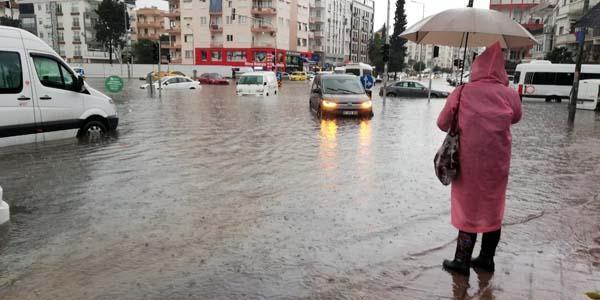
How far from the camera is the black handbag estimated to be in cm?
400

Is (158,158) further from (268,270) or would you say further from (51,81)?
(268,270)

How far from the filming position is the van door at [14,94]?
31.4ft

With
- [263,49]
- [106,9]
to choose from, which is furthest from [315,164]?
[106,9]

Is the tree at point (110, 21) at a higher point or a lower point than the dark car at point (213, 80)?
higher

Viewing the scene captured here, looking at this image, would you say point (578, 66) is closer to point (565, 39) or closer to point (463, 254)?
point (463, 254)

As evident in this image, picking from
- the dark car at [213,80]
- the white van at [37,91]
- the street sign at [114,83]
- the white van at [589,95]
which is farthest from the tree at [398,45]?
the white van at [37,91]

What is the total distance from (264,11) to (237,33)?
A: 583cm

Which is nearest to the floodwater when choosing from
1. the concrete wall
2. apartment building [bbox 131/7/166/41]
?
the concrete wall

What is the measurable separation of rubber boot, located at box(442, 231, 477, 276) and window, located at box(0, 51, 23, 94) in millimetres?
9359

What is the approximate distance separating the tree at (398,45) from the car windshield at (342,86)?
3076 inches

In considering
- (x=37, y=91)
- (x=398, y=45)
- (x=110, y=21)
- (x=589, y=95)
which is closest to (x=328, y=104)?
(x=37, y=91)

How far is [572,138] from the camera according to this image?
47.2 ft

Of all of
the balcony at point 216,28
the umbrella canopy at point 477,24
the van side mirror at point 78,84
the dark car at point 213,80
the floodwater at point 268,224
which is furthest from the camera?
the balcony at point 216,28

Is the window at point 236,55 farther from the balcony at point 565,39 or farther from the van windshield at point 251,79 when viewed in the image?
the van windshield at point 251,79
